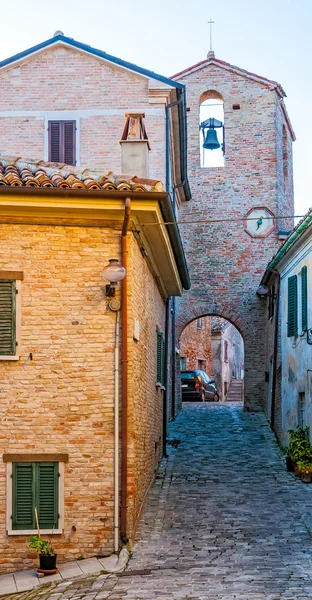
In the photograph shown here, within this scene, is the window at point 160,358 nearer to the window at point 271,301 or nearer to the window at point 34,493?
the window at point 34,493

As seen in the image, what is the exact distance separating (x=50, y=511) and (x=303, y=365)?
27.8 ft

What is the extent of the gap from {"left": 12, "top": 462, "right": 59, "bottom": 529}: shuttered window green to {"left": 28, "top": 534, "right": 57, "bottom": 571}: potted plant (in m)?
0.33

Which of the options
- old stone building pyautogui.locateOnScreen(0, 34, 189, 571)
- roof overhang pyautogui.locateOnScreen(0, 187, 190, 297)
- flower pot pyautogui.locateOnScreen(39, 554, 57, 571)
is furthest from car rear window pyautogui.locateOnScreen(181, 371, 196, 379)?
flower pot pyautogui.locateOnScreen(39, 554, 57, 571)

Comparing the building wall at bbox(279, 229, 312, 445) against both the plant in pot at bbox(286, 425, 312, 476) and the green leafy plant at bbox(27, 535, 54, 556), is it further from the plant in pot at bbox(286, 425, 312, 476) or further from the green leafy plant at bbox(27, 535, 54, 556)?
the green leafy plant at bbox(27, 535, 54, 556)

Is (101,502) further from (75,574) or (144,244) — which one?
(144,244)

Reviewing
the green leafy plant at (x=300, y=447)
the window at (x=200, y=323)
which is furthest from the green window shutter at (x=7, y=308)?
the window at (x=200, y=323)

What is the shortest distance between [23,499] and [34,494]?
0.52ft

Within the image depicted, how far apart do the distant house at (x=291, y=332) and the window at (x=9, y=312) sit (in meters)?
6.25

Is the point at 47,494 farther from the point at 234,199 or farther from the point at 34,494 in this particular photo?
the point at 234,199

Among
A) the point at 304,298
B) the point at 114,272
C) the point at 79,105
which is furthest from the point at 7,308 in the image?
the point at 79,105

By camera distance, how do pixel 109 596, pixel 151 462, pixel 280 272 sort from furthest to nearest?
pixel 280 272
pixel 151 462
pixel 109 596

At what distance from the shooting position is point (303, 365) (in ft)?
61.4

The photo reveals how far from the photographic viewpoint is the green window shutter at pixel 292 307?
771 inches

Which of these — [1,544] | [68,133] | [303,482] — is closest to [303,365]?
[303,482]
